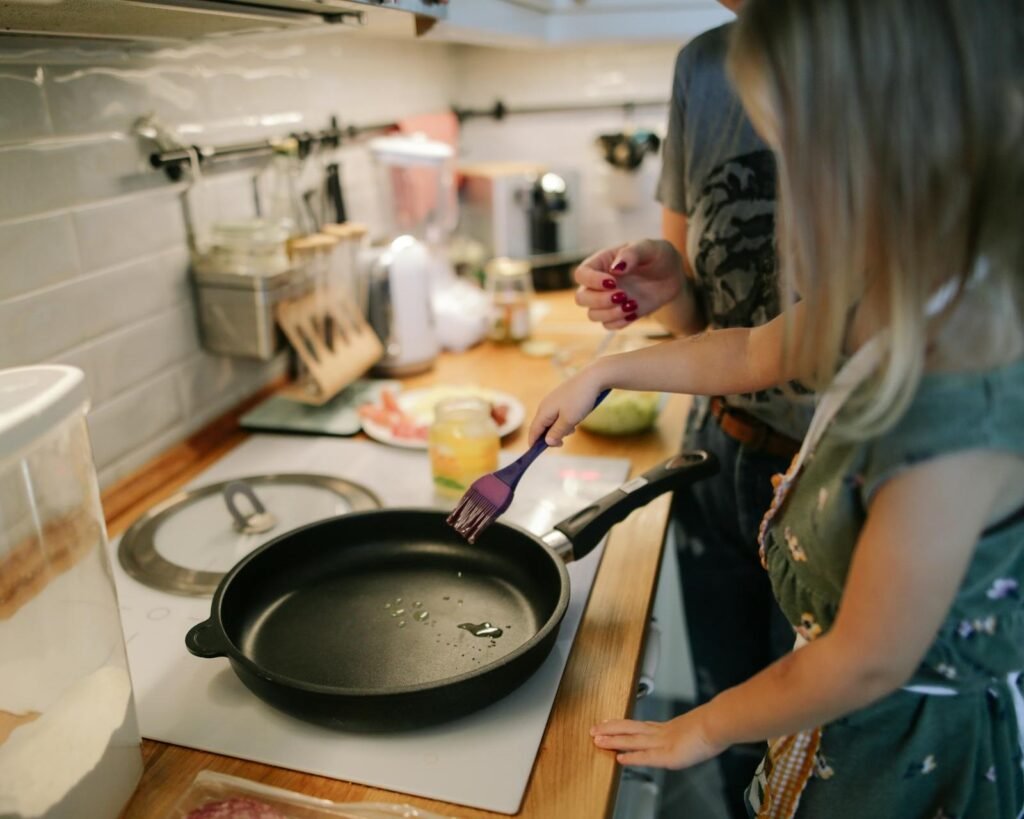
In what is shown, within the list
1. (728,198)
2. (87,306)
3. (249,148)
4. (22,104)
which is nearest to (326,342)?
(249,148)

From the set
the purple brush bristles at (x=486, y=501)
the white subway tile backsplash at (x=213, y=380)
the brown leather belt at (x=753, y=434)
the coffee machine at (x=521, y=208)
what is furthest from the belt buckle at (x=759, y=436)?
the coffee machine at (x=521, y=208)

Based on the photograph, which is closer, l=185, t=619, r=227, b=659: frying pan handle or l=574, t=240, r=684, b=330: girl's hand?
l=185, t=619, r=227, b=659: frying pan handle

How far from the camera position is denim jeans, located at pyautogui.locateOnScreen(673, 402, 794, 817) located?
1.20 meters

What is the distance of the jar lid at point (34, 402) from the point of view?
530 mm

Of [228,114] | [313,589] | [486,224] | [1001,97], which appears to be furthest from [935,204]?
[486,224]

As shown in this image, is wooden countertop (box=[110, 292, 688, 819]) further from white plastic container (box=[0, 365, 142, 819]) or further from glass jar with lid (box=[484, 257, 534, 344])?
glass jar with lid (box=[484, 257, 534, 344])

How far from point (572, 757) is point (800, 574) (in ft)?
0.78

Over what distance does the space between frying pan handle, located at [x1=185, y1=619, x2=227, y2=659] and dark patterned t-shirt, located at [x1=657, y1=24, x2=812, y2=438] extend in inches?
27.5

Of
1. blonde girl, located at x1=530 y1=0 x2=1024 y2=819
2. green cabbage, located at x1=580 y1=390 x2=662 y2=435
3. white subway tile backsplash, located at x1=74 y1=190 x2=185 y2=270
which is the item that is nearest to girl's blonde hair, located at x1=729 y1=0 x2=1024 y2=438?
blonde girl, located at x1=530 y1=0 x2=1024 y2=819

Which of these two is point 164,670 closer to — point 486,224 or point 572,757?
point 572,757

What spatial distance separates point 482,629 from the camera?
0.87 meters

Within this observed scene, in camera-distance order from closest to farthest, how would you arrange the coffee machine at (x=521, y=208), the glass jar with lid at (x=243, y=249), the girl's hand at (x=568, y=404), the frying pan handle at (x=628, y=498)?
the girl's hand at (x=568, y=404) < the frying pan handle at (x=628, y=498) < the glass jar with lid at (x=243, y=249) < the coffee machine at (x=521, y=208)

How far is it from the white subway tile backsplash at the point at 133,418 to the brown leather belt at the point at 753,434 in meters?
0.77

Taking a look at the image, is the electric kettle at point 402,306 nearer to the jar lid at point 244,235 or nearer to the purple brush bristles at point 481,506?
the jar lid at point 244,235
